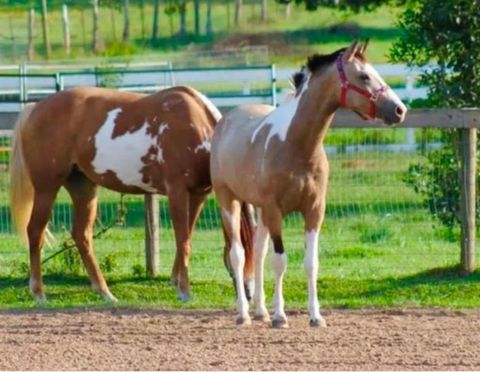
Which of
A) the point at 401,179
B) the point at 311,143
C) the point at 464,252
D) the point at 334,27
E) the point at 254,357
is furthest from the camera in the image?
the point at 334,27

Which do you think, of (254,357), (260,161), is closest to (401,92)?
(260,161)

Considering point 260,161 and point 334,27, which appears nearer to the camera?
point 260,161

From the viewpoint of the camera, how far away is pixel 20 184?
13.3 m

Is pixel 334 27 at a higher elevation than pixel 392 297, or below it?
below

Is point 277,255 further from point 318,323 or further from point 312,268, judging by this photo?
point 318,323

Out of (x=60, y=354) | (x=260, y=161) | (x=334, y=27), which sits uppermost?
(x=260, y=161)

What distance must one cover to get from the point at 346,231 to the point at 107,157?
358 centimetres

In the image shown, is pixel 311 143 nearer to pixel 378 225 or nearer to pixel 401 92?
pixel 378 225

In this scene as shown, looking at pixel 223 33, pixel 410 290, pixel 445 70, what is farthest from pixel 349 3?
pixel 223 33

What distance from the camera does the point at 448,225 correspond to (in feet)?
46.3

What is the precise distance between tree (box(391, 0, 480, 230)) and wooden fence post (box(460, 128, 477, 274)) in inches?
14.4

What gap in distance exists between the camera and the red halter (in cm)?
1063

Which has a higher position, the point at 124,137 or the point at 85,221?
the point at 124,137

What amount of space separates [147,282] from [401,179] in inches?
121
